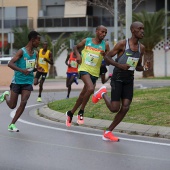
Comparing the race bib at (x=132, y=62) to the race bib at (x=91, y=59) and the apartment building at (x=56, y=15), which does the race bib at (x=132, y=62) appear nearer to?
the race bib at (x=91, y=59)

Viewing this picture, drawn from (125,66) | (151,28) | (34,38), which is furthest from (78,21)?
(125,66)

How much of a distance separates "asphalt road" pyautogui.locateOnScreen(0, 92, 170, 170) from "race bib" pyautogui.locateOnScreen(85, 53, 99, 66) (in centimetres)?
131

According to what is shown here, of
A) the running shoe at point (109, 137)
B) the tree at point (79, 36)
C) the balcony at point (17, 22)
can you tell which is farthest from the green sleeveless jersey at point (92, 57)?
the balcony at point (17, 22)

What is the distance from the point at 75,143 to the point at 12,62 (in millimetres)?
2214

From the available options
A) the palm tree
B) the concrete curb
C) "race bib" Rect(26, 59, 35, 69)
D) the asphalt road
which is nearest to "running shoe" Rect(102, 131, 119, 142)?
the asphalt road

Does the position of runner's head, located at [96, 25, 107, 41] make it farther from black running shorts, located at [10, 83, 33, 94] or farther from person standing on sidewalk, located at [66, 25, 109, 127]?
black running shorts, located at [10, 83, 33, 94]

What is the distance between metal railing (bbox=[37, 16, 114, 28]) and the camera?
5638cm

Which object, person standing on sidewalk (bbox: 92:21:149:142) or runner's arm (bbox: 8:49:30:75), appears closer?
person standing on sidewalk (bbox: 92:21:149:142)

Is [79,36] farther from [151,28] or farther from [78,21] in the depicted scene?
[151,28]

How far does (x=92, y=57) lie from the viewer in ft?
40.8

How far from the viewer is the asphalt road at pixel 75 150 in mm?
8768

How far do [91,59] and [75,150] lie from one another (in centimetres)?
275

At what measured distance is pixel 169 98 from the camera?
50.1 feet

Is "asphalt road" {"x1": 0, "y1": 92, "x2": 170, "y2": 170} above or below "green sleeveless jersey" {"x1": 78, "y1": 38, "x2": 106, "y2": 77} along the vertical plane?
below
